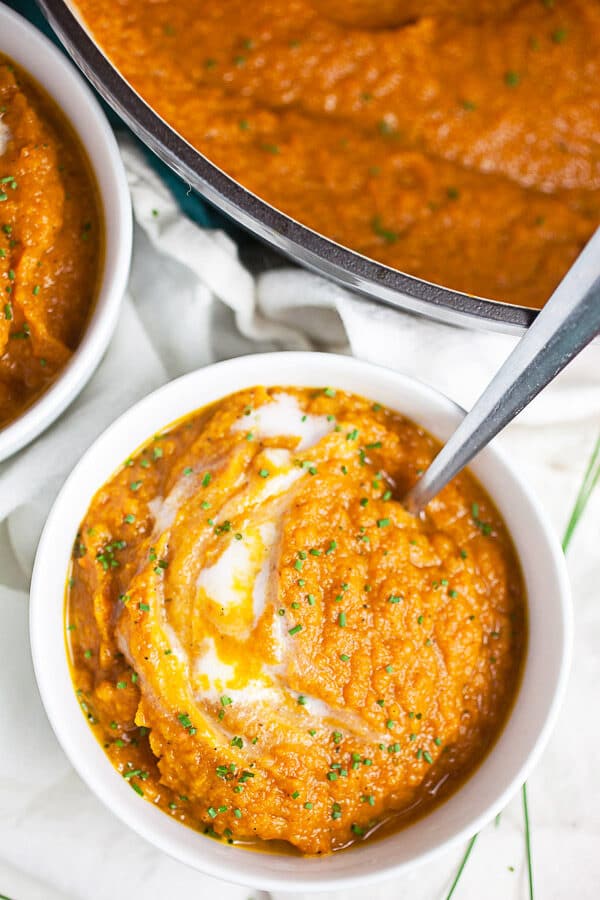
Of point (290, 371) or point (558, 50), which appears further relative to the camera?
point (558, 50)

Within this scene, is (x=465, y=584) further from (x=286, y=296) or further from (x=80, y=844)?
(x=80, y=844)

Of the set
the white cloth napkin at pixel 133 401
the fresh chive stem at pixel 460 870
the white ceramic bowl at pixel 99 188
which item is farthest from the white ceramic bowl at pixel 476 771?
the fresh chive stem at pixel 460 870

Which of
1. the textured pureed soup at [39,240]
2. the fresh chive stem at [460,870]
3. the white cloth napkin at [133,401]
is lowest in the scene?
the fresh chive stem at [460,870]

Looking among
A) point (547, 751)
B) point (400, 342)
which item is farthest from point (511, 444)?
point (547, 751)

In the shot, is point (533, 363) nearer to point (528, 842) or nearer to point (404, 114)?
point (404, 114)

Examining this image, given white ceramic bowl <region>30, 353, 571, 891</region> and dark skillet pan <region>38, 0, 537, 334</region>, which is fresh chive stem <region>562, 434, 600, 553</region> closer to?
white ceramic bowl <region>30, 353, 571, 891</region>

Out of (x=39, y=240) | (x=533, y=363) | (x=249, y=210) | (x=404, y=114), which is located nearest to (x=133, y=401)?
(x=39, y=240)

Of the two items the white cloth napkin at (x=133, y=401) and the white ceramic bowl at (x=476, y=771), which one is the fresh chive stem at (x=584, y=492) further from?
the white ceramic bowl at (x=476, y=771)
